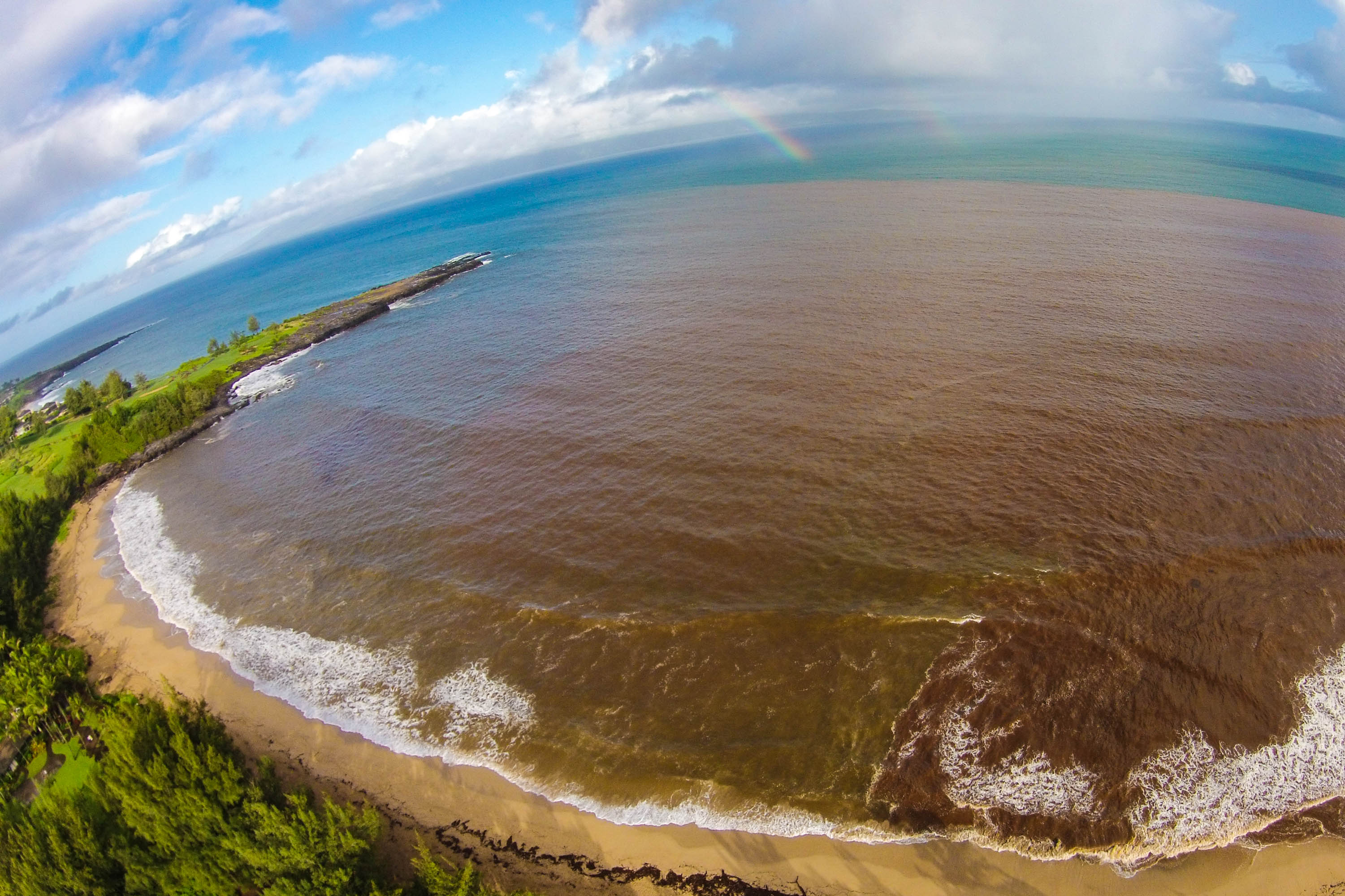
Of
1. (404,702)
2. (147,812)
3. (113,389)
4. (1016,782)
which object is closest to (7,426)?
(113,389)

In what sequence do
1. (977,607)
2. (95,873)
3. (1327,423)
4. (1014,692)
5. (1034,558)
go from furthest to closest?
(1327,423), (1034,558), (977,607), (1014,692), (95,873)

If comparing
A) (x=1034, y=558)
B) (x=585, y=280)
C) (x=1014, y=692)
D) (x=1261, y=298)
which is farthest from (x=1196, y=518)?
(x=585, y=280)

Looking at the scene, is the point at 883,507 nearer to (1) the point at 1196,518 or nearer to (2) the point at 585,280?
(1) the point at 1196,518

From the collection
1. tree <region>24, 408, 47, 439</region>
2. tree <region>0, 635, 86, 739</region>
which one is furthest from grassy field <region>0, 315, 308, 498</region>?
tree <region>0, 635, 86, 739</region>

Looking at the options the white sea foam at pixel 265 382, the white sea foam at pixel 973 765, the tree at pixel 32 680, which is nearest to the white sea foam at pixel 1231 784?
the white sea foam at pixel 973 765

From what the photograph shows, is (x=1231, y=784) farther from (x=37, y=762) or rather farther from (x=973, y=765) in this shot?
(x=37, y=762)

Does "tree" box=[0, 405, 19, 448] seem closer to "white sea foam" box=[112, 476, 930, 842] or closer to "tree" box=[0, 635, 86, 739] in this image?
"white sea foam" box=[112, 476, 930, 842]

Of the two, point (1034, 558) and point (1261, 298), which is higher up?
point (1261, 298)
